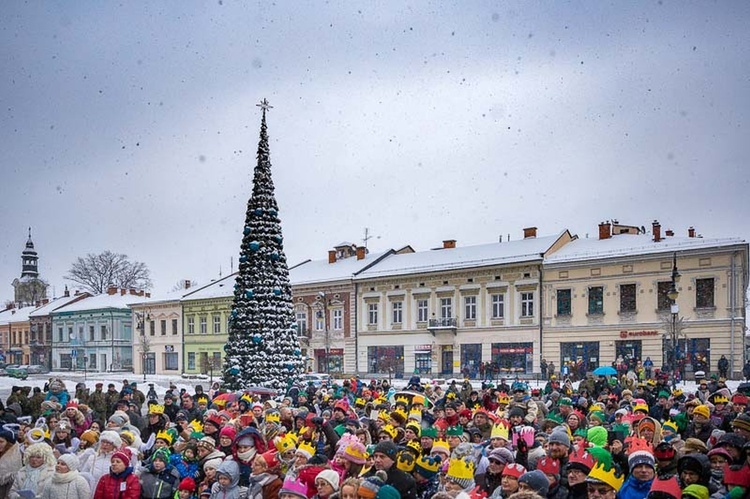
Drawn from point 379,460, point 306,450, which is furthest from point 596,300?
point 379,460

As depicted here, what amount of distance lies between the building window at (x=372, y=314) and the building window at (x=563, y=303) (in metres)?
13.0

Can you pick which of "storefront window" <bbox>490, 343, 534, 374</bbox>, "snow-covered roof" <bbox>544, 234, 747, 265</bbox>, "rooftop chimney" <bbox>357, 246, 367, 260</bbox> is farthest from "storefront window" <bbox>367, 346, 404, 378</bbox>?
"snow-covered roof" <bbox>544, 234, 747, 265</bbox>

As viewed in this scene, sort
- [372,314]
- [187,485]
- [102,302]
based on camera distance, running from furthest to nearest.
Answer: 1. [102,302]
2. [372,314]
3. [187,485]

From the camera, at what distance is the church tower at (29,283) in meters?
89.9

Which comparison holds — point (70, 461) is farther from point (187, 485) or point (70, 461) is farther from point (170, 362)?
point (170, 362)

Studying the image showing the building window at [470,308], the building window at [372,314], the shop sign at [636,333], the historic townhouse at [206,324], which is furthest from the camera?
the historic townhouse at [206,324]

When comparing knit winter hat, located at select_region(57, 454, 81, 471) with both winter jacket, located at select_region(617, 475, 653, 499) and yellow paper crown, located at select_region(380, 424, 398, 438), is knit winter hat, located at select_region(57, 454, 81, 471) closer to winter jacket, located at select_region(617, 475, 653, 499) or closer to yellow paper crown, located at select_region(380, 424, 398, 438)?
yellow paper crown, located at select_region(380, 424, 398, 438)

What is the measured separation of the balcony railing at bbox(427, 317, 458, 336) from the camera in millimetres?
43531

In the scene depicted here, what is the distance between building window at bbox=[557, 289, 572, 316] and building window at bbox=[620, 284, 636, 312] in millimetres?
2894

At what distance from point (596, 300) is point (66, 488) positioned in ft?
117

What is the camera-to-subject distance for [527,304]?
40.9 m

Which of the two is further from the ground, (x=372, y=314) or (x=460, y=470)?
(x=460, y=470)

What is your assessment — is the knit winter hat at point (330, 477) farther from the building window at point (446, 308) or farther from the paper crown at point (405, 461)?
the building window at point (446, 308)

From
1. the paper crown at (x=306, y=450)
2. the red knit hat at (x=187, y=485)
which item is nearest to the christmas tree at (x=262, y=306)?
the paper crown at (x=306, y=450)
